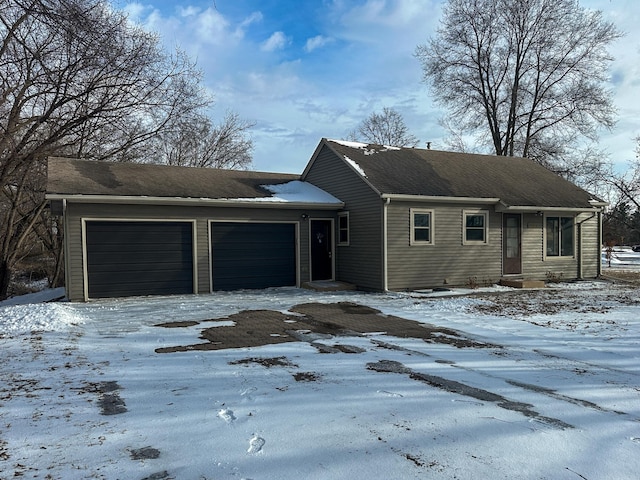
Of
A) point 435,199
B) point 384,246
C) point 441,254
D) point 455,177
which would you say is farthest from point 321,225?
point 455,177

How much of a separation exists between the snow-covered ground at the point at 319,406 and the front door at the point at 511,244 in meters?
7.37

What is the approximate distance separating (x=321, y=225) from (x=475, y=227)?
16.0 ft

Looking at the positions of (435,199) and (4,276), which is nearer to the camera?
(435,199)

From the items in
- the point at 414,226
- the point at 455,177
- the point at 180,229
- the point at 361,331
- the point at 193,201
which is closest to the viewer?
the point at 361,331

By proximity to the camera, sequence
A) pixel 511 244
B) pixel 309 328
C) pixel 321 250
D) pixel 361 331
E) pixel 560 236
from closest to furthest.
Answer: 1. pixel 361 331
2. pixel 309 328
3. pixel 321 250
4. pixel 511 244
5. pixel 560 236

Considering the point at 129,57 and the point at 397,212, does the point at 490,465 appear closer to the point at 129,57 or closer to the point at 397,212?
the point at 397,212

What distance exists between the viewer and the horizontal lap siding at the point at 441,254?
1342 centimetres

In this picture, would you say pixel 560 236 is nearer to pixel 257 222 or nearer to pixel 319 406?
pixel 257 222

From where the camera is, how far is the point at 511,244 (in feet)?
51.1

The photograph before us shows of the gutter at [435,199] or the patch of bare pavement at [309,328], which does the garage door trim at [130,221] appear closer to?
the patch of bare pavement at [309,328]

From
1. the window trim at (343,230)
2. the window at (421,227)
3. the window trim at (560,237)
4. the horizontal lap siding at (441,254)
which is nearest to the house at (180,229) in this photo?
the window trim at (343,230)

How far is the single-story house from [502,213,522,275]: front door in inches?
Result: 1.4

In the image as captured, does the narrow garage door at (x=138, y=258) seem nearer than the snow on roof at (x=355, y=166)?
Yes

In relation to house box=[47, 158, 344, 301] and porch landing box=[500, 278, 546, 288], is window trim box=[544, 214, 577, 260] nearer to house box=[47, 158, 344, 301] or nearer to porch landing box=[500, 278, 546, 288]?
porch landing box=[500, 278, 546, 288]
